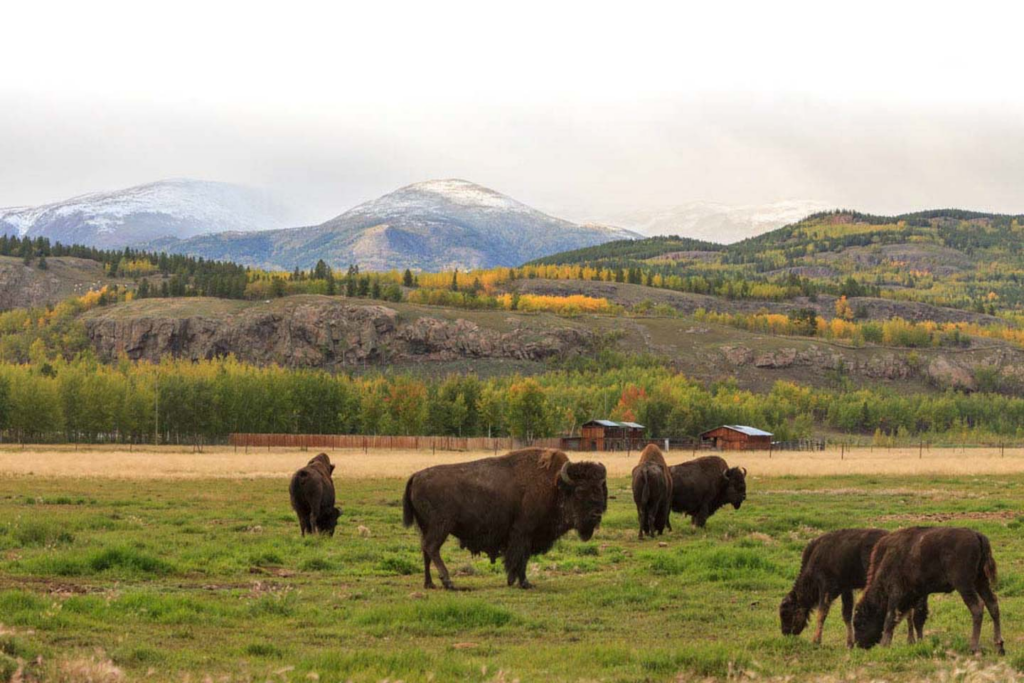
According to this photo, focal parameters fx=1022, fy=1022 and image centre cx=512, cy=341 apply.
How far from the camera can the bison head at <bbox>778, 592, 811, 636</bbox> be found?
1362 centimetres

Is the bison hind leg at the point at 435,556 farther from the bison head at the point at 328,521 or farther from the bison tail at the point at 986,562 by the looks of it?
the bison tail at the point at 986,562

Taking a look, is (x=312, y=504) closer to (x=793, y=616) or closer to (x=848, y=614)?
(x=793, y=616)

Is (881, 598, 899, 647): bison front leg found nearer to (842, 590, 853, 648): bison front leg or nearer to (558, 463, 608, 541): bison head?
(842, 590, 853, 648): bison front leg

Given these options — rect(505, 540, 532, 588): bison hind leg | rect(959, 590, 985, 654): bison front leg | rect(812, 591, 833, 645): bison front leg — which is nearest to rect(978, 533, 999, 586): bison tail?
rect(959, 590, 985, 654): bison front leg

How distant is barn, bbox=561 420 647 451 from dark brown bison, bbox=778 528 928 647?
4354 inches

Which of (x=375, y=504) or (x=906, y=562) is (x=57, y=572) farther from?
(x=375, y=504)

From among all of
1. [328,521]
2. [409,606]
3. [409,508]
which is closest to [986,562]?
[409,606]

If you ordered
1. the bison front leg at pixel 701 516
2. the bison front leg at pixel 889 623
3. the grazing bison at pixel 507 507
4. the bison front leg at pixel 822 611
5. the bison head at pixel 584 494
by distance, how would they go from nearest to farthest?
the bison front leg at pixel 889 623 → the bison front leg at pixel 822 611 → the grazing bison at pixel 507 507 → the bison head at pixel 584 494 → the bison front leg at pixel 701 516

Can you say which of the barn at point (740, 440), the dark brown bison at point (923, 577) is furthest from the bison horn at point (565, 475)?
the barn at point (740, 440)

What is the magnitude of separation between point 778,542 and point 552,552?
5347 millimetres

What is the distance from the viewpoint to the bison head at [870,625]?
12.6 metres

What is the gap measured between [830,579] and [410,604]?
235 inches

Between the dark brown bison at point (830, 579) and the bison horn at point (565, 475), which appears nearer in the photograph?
the dark brown bison at point (830, 579)

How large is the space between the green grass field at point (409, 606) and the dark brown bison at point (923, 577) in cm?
41
